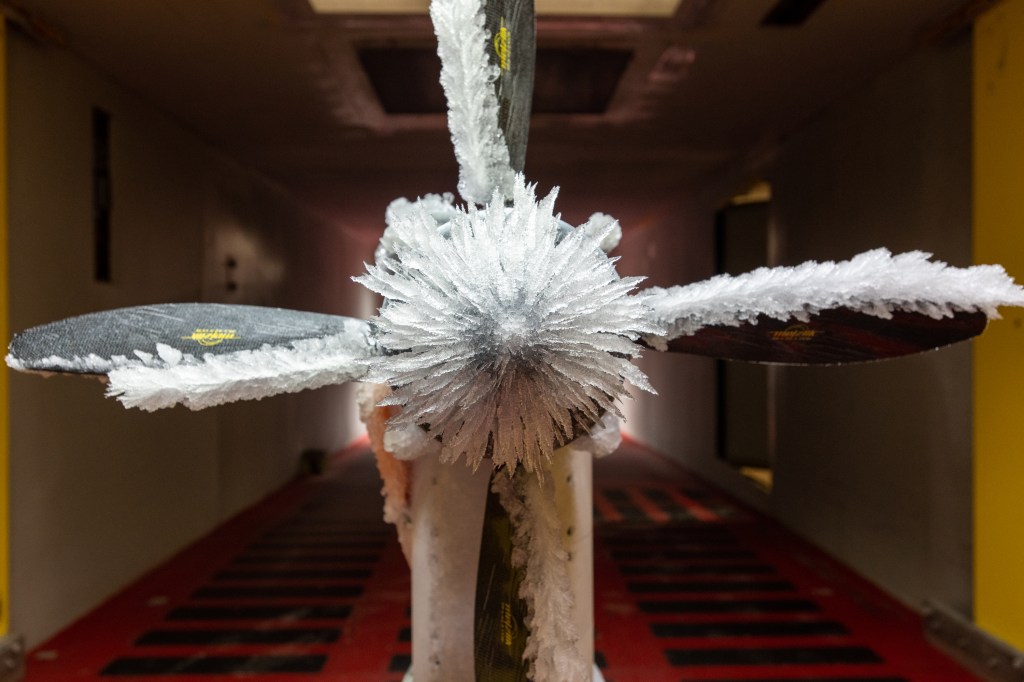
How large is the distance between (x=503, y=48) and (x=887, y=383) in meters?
2.34

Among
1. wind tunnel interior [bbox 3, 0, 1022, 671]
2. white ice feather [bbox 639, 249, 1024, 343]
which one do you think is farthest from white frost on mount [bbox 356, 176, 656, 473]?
wind tunnel interior [bbox 3, 0, 1022, 671]

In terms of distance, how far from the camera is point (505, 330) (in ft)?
1.53

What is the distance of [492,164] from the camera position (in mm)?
707

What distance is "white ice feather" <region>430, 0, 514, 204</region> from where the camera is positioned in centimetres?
67

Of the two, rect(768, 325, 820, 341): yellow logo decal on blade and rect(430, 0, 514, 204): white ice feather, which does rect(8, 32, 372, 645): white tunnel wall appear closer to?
rect(430, 0, 514, 204): white ice feather

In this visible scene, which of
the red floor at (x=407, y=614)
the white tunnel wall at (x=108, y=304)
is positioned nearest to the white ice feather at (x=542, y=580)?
the red floor at (x=407, y=614)

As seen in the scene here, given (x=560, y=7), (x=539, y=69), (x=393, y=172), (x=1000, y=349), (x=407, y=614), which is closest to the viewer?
(x=1000, y=349)

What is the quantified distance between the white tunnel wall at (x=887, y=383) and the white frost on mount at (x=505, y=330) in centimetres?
199

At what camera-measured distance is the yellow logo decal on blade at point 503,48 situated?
2.28ft

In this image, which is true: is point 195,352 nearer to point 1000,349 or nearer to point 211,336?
point 211,336

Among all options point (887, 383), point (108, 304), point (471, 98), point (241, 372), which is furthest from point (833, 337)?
point (108, 304)

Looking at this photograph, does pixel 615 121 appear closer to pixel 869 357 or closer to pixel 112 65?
pixel 112 65

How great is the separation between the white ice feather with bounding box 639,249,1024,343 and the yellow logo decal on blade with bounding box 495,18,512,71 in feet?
1.04

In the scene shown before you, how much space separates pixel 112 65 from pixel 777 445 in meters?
3.56
